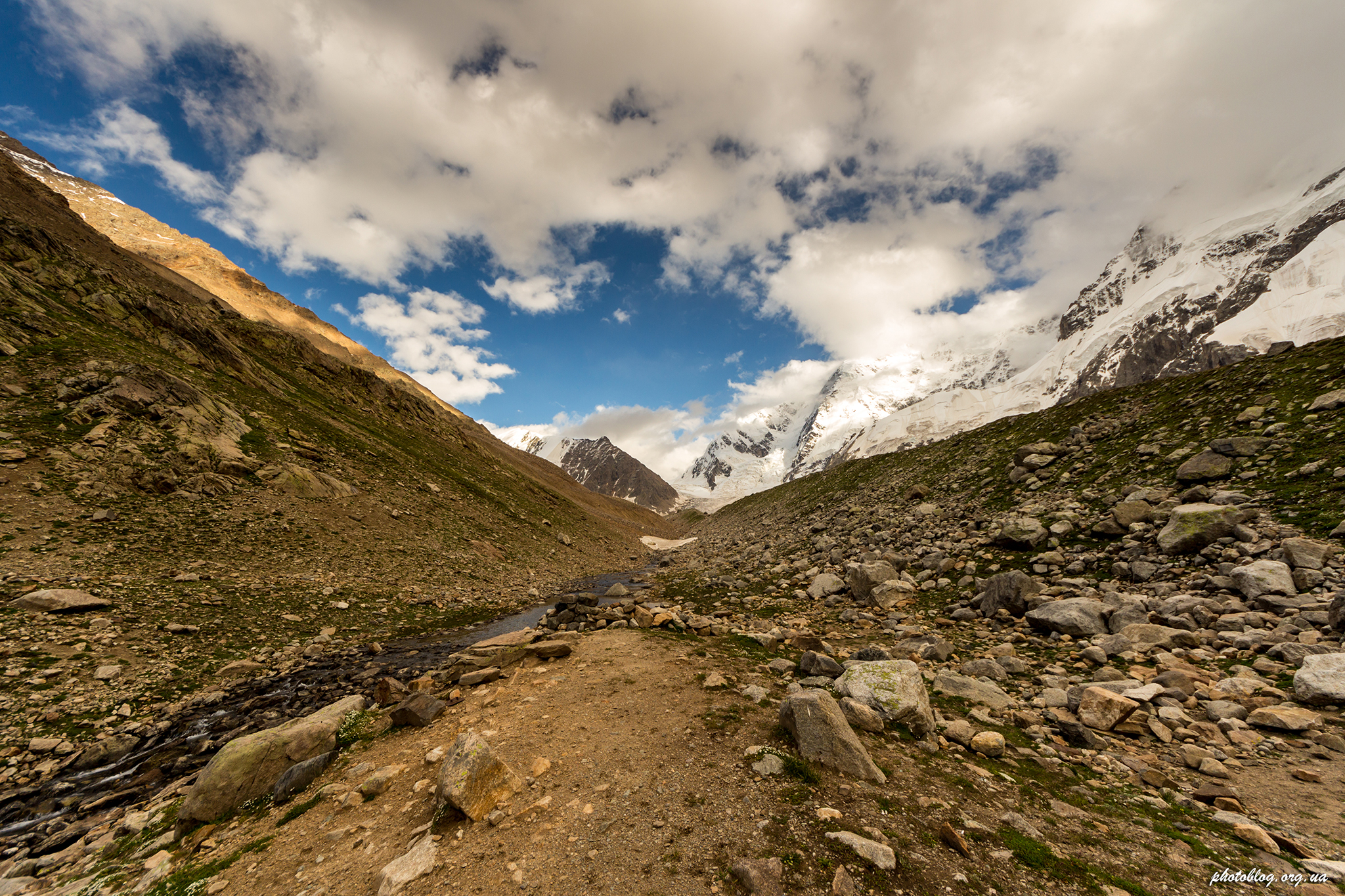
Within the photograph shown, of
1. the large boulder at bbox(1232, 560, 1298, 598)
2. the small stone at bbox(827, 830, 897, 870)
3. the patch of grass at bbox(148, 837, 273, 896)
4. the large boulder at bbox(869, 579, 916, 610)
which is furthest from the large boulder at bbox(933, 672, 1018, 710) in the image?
the patch of grass at bbox(148, 837, 273, 896)

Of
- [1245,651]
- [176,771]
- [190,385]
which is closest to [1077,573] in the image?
[1245,651]

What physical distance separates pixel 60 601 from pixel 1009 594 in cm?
2997

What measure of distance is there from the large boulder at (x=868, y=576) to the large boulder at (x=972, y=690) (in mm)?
7551

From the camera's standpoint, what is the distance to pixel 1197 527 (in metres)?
13.0

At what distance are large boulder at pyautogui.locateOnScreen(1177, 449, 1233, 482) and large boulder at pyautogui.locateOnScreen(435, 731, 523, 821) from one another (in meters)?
22.6

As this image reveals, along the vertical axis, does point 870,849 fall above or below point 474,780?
above

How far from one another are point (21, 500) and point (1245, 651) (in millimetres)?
38104

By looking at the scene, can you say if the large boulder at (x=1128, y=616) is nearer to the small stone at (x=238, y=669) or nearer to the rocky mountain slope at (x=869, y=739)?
the rocky mountain slope at (x=869, y=739)

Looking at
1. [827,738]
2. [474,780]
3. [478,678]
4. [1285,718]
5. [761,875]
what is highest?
[1285,718]

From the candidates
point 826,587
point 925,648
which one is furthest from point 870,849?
point 826,587

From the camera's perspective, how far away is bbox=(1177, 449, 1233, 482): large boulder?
591 inches

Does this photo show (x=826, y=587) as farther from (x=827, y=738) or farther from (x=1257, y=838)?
(x=1257, y=838)

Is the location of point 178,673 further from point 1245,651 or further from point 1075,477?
point 1075,477

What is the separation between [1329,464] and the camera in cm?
1292
